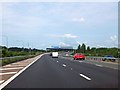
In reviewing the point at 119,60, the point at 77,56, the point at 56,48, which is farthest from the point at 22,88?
the point at 56,48

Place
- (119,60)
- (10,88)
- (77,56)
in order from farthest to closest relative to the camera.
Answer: (77,56), (119,60), (10,88)

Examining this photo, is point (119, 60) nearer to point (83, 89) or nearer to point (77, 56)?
point (77, 56)

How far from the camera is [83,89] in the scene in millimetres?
11930

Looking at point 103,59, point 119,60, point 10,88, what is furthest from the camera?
point 103,59

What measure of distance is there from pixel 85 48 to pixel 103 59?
104m

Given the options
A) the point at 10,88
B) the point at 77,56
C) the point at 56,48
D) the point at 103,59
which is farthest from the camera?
the point at 56,48

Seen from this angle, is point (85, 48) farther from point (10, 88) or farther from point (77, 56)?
point (10, 88)

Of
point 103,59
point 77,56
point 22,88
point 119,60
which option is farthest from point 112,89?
point 77,56

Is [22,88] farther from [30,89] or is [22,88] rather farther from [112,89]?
[112,89]

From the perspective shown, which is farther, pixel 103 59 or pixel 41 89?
pixel 103 59

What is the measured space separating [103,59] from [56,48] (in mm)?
100166

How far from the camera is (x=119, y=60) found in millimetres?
43844

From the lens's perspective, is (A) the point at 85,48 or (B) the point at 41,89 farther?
(A) the point at 85,48

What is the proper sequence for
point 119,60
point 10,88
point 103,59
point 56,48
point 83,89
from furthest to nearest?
point 56,48
point 103,59
point 119,60
point 10,88
point 83,89
